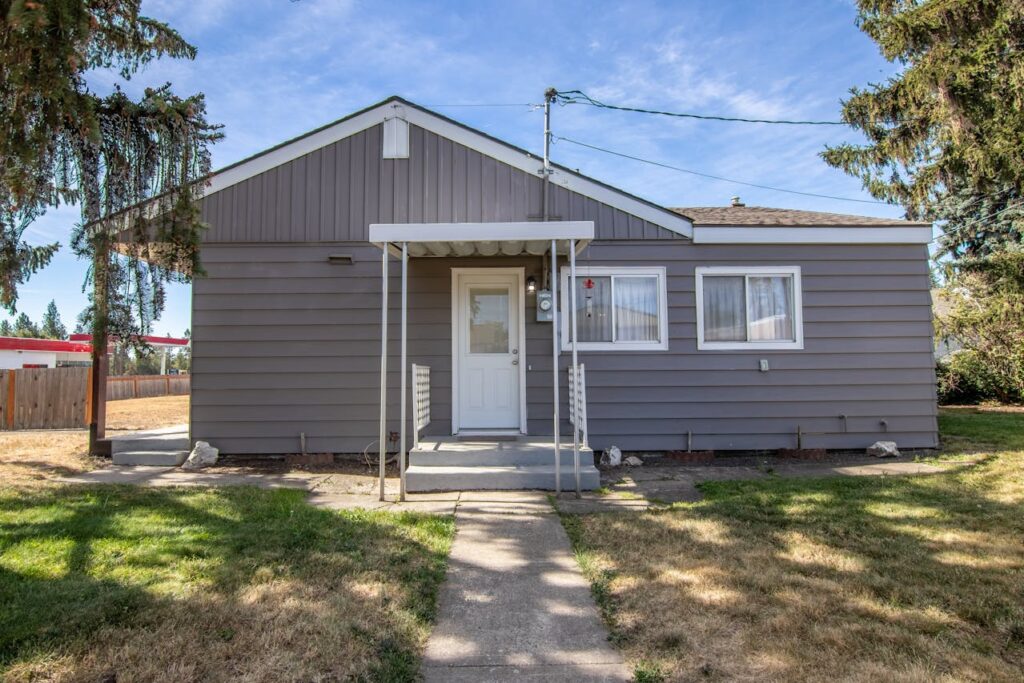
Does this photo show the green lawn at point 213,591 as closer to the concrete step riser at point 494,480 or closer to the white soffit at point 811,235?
the concrete step riser at point 494,480

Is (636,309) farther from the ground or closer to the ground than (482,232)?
closer to the ground

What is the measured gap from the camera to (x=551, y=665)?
94.1 inches

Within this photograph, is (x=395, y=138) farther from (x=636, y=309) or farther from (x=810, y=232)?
(x=810, y=232)

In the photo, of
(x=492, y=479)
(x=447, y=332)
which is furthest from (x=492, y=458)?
(x=447, y=332)

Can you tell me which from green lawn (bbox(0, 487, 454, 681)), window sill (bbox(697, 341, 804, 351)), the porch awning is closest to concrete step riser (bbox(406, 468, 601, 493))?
green lawn (bbox(0, 487, 454, 681))

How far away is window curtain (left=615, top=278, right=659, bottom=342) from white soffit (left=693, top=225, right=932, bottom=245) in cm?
93

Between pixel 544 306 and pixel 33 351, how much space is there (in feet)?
115

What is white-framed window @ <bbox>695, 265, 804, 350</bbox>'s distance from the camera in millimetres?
7258

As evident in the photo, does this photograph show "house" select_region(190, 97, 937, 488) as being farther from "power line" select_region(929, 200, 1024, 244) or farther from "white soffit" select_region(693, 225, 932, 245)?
"power line" select_region(929, 200, 1024, 244)

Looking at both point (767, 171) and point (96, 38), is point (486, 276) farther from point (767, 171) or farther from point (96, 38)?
point (767, 171)

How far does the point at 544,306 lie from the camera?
22.6 feet

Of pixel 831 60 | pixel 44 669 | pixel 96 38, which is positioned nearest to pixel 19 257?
pixel 96 38

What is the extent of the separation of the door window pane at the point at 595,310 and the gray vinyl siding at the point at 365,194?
0.70m

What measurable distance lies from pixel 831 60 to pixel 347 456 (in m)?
12.1
